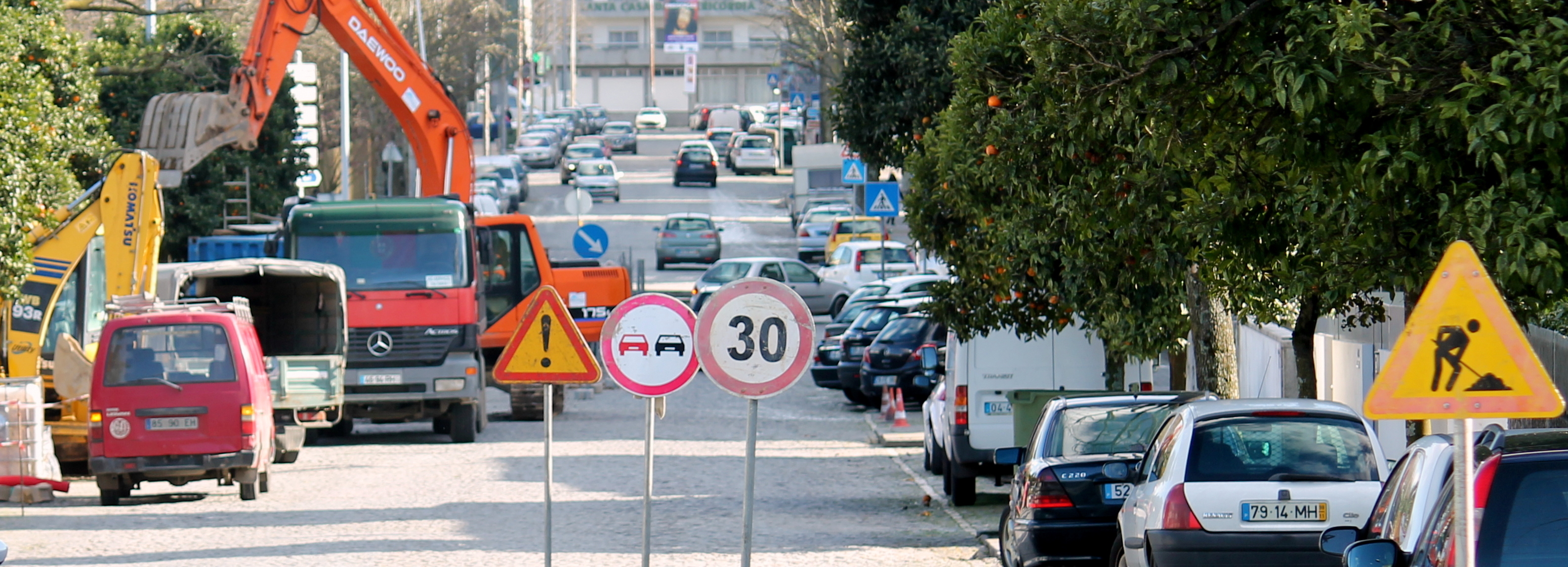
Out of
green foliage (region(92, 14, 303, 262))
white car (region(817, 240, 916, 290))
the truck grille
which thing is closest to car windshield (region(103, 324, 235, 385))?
the truck grille

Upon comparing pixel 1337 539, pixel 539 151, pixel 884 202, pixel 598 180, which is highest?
pixel 539 151

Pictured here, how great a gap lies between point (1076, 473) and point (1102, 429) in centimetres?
83

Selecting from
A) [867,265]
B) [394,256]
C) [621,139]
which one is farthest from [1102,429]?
[621,139]

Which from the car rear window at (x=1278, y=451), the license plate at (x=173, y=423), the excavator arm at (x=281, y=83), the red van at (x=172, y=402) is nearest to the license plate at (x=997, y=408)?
the red van at (x=172, y=402)

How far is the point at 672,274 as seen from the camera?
50.1m

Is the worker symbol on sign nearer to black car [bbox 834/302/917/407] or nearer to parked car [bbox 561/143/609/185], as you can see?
black car [bbox 834/302/917/407]

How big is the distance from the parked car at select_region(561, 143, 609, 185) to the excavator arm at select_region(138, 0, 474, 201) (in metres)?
47.5

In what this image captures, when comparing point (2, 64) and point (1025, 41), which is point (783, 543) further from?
point (2, 64)

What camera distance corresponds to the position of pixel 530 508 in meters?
16.9

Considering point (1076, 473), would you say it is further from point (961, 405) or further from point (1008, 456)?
point (961, 405)

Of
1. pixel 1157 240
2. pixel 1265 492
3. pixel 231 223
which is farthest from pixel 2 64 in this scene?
pixel 231 223

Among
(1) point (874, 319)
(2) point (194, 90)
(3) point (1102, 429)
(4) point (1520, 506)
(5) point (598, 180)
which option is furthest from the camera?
(5) point (598, 180)

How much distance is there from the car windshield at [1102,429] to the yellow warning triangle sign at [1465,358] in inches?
264

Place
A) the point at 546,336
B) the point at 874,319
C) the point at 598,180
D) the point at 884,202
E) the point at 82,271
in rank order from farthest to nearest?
the point at 598,180, the point at 884,202, the point at 874,319, the point at 82,271, the point at 546,336
